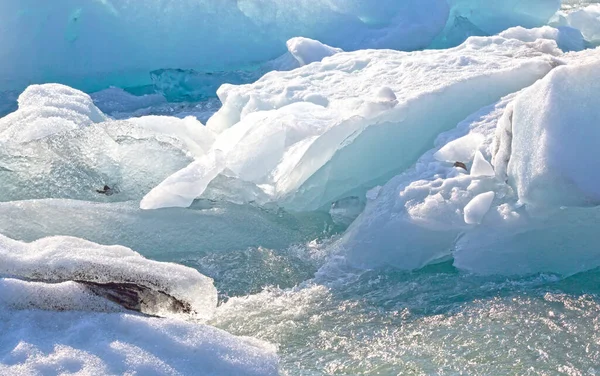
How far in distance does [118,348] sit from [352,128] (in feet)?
7.23

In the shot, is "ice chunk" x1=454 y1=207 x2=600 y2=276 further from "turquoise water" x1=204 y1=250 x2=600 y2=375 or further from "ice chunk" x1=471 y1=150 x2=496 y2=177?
"ice chunk" x1=471 y1=150 x2=496 y2=177

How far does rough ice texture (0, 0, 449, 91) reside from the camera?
787 centimetres

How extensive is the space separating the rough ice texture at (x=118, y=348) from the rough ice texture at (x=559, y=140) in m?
1.50

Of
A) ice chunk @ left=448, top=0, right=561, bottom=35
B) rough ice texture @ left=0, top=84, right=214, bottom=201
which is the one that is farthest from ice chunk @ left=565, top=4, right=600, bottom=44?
rough ice texture @ left=0, top=84, right=214, bottom=201

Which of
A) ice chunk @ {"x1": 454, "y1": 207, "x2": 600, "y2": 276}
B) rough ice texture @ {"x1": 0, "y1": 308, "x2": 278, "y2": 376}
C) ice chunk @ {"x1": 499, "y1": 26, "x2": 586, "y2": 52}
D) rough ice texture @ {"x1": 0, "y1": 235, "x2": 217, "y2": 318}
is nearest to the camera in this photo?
rough ice texture @ {"x1": 0, "y1": 308, "x2": 278, "y2": 376}

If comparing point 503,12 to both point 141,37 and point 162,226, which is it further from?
point 162,226

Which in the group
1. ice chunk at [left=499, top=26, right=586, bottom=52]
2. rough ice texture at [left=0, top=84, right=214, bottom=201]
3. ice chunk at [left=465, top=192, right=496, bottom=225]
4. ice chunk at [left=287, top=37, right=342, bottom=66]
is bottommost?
ice chunk at [left=465, top=192, right=496, bottom=225]

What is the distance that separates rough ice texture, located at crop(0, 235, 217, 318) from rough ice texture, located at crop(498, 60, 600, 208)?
5.03 ft

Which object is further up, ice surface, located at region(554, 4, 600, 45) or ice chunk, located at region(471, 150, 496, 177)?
ice surface, located at region(554, 4, 600, 45)

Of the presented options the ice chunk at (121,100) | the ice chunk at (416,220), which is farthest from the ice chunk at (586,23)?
the ice chunk at (416,220)

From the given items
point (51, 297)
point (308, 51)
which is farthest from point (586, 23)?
point (51, 297)

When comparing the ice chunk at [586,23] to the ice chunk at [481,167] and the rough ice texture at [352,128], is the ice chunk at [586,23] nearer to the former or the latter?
the rough ice texture at [352,128]

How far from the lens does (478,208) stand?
3.54 metres

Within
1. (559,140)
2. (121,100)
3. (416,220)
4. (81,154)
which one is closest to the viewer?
(559,140)
